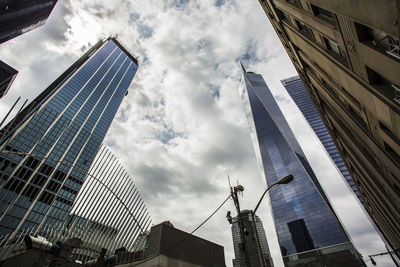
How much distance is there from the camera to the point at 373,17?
6.49m

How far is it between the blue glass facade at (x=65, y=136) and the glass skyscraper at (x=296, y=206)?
127m

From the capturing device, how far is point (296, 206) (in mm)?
137500

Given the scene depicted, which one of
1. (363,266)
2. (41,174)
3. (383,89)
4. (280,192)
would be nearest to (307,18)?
(383,89)

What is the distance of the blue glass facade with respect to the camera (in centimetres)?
8788

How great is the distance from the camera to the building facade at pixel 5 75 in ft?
411

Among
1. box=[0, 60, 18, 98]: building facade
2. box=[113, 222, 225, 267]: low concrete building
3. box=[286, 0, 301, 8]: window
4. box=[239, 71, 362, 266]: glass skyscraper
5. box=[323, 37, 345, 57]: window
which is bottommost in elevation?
box=[113, 222, 225, 267]: low concrete building

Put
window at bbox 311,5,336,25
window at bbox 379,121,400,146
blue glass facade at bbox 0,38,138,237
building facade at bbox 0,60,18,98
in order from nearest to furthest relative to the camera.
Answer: window at bbox 379,121,400,146 → window at bbox 311,5,336,25 → blue glass facade at bbox 0,38,138,237 → building facade at bbox 0,60,18,98

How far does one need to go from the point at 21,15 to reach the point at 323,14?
5985 inches

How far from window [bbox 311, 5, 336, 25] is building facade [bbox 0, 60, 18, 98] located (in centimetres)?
17307

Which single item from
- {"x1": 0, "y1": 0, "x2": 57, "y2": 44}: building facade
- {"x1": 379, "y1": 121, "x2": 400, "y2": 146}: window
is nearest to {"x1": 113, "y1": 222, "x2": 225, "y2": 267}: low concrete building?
{"x1": 379, "y1": 121, "x2": 400, "y2": 146}: window

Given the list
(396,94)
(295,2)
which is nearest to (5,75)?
(295,2)

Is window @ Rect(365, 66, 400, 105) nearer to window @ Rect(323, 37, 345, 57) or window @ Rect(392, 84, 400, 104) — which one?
window @ Rect(392, 84, 400, 104)

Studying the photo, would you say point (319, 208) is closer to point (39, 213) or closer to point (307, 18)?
point (307, 18)

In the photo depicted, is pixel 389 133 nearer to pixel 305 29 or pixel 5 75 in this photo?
pixel 305 29
